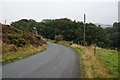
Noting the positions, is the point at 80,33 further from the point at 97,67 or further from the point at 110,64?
the point at 97,67

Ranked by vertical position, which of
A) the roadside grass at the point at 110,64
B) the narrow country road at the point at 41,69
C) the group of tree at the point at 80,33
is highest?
the group of tree at the point at 80,33

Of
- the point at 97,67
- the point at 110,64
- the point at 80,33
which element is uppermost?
the point at 80,33

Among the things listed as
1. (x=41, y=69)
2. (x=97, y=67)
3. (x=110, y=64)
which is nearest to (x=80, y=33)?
(x=110, y=64)

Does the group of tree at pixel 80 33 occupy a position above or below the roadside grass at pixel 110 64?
above

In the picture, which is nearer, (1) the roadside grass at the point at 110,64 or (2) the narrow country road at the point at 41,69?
(2) the narrow country road at the point at 41,69

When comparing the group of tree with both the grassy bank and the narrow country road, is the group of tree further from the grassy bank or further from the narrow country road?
the narrow country road

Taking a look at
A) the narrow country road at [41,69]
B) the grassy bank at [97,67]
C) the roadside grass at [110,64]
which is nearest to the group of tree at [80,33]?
the roadside grass at [110,64]

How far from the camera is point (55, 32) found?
78.8m

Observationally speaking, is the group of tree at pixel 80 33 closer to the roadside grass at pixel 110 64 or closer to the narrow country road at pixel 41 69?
the roadside grass at pixel 110 64

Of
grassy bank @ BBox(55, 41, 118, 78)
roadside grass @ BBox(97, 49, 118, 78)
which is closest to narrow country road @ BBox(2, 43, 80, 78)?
grassy bank @ BBox(55, 41, 118, 78)

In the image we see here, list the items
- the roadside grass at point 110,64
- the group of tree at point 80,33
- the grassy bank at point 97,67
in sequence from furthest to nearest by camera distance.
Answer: the group of tree at point 80,33 < the roadside grass at point 110,64 < the grassy bank at point 97,67

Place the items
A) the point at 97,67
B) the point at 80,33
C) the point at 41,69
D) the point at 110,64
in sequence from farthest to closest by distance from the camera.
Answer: the point at 80,33 → the point at 110,64 → the point at 97,67 → the point at 41,69

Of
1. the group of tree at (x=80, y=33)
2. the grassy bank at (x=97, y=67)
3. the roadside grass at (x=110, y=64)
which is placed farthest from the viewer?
the group of tree at (x=80, y=33)

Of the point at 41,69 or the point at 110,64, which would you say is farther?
the point at 110,64
